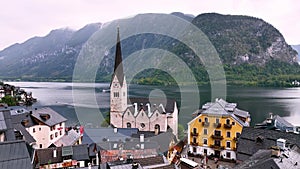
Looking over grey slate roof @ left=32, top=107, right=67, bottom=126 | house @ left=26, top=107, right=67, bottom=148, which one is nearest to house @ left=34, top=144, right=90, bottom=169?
house @ left=26, top=107, right=67, bottom=148

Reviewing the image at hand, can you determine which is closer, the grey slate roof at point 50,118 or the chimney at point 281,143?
the chimney at point 281,143

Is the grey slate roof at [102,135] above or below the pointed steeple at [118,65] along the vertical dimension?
below

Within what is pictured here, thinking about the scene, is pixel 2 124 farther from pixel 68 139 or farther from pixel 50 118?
pixel 50 118

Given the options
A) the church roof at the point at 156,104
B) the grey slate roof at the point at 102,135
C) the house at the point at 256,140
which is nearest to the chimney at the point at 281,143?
the house at the point at 256,140

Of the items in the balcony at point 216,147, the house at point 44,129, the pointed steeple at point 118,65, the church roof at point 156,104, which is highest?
the pointed steeple at point 118,65

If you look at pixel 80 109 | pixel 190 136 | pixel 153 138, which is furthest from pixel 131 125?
pixel 80 109

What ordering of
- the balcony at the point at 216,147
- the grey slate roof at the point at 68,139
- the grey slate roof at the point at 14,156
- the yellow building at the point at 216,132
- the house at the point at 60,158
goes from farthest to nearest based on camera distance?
1. the grey slate roof at the point at 68,139
2. the balcony at the point at 216,147
3. the yellow building at the point at 216,132
4. the house at the point at 60,158
5. the grey slate roof at the point at 14,156

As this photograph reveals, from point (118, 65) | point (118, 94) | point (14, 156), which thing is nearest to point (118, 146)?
point (14, 156)

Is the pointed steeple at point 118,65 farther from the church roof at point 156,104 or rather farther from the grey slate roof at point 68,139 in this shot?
the grey slate roof at point 68,139
